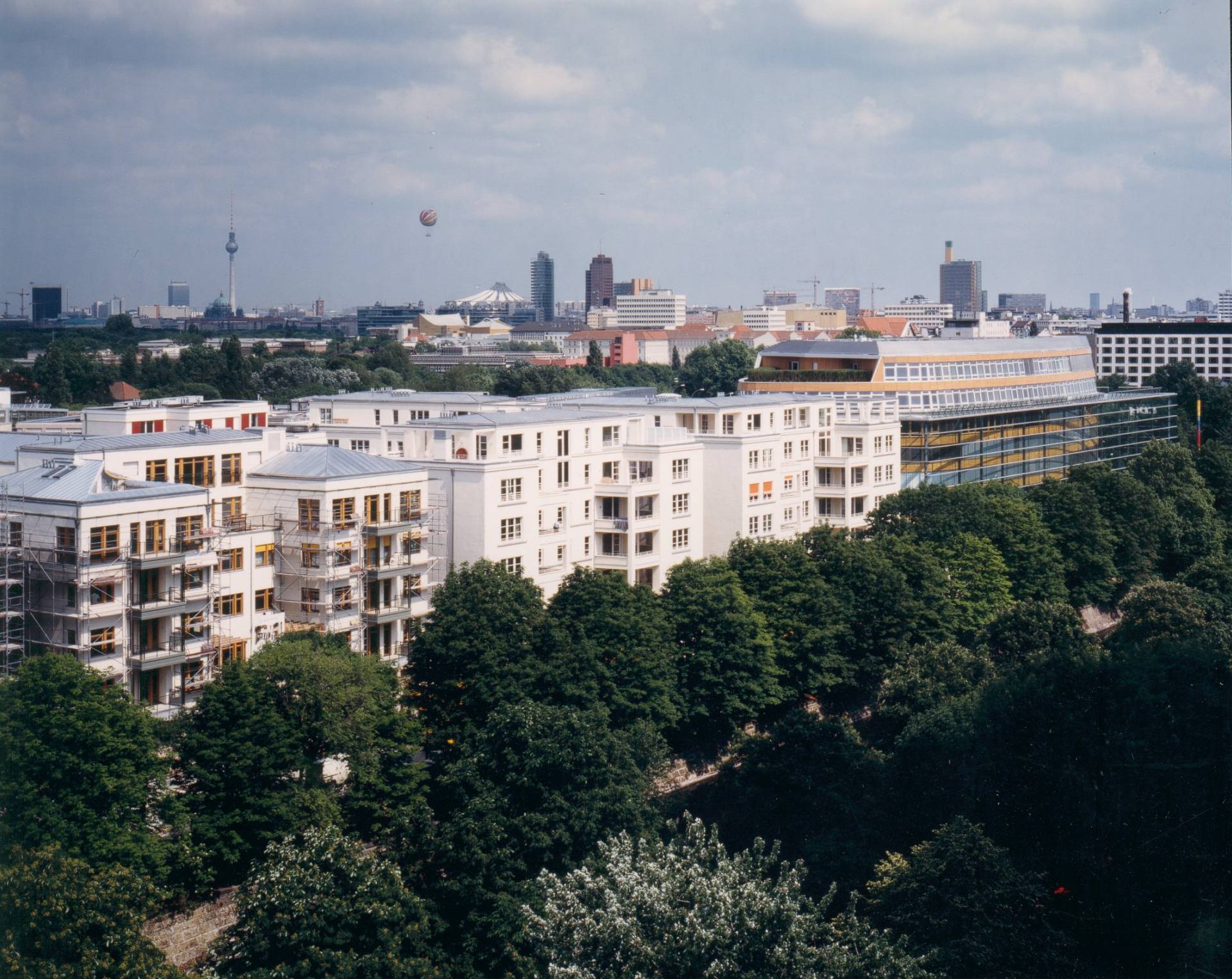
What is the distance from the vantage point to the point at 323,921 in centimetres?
1370

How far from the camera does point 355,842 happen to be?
15070 mm

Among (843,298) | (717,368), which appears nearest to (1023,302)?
(843,298)

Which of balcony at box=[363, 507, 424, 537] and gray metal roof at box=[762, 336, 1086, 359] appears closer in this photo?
balcony at box=[363, 507, 424, 537]

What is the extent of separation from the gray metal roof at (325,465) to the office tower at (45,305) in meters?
12.2

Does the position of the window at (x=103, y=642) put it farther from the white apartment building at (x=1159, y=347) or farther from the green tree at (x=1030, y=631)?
the white apartment building at (x=1159, y=347)

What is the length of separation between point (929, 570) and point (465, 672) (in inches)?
416

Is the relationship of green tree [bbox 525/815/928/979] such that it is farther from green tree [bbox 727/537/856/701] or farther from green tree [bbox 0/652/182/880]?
green tree [bbox 727/537/856/701]

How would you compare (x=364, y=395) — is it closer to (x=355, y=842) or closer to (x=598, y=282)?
(x=355, y=842)

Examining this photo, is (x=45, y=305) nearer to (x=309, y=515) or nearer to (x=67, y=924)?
(x=309, y=515)

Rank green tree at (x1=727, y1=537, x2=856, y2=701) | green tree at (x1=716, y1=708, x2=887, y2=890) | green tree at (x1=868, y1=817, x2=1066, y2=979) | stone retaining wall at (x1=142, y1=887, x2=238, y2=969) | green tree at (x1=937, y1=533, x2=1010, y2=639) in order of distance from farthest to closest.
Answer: green tree at (x1=937, y1=533, x2=1010, y2=639), green tree at (x1=727, y1=537, x2=856, y2=701), green tree at (x1=716, y1=708, x2=887, y2=890), stone retaining wall at (x1=142, y1=887, x2=238, y2=969), green tree at (x1=868, y1=817, x2=1066, y2=979)

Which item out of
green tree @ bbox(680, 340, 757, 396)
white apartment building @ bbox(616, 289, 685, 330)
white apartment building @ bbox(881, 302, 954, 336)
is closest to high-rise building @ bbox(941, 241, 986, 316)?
white apartment building @ bbox(881, 302, 954, 336)

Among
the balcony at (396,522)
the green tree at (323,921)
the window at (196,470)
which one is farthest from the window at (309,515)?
the green tree at (323,921)

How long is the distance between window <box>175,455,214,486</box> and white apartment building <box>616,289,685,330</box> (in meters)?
122

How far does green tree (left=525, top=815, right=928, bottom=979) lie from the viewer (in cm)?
1271
